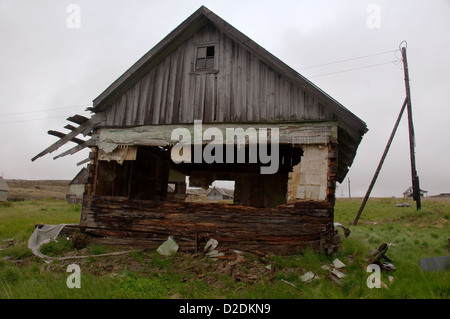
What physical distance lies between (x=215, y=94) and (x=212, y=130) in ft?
3.69

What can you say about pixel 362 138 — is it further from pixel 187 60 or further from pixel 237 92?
pixel 187 60

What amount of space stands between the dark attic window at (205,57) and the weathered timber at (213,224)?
4291 millimetres

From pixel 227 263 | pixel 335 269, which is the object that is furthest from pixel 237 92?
pixel 335 269

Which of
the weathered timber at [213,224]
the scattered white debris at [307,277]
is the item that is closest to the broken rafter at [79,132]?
the weathered timber at [213,224]

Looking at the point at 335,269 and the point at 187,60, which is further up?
the point at 187,60

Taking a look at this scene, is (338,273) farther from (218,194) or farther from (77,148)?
(218,194)

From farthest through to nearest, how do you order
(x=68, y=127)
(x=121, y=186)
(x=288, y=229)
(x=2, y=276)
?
(x=121, y=186)
(x=68, y=127)
(x=288, y=229)
(x=2, y=276)

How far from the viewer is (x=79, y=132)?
9.07 meters

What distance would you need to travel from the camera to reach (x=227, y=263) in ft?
21.7

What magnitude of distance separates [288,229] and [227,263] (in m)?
1.81

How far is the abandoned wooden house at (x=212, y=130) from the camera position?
736cm

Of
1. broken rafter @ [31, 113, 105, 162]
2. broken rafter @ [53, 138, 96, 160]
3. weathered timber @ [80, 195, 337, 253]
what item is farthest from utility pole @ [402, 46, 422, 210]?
broken rafter @ [53, 138, 96, 160]

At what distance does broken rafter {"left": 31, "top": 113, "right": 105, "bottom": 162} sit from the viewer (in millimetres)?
8906

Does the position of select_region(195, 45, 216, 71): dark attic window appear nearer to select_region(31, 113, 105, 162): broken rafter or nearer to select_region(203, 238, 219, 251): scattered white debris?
select_region(31, 113, 105, 162): broken rafter
